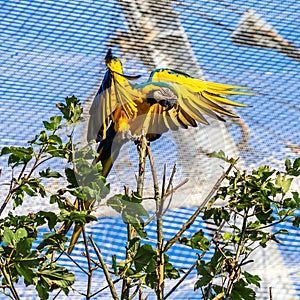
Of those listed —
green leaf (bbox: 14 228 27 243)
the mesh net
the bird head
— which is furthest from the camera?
the mesh net

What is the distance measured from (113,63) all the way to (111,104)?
0.19m

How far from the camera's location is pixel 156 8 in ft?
4.48

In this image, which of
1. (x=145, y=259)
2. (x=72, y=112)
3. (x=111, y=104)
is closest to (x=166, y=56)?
(x=111, y=104)

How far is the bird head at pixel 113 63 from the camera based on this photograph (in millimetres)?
1145

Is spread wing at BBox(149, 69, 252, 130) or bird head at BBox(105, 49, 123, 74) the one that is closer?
spread wing at BBox(149, 69, 252, 130)

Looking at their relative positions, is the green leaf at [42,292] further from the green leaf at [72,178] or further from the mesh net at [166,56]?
the mesh net at [166,56]

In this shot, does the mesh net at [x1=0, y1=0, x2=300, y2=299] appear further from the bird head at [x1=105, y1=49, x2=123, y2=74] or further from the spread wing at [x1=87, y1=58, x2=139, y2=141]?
the spread wing at [x1=87, y1=58, x2=139, y2=141]

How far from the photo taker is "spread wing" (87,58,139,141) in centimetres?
99

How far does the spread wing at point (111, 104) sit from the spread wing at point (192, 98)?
0.14 feet

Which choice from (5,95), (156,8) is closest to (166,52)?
(156,8)

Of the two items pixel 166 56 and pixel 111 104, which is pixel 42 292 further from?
pixel 166 56

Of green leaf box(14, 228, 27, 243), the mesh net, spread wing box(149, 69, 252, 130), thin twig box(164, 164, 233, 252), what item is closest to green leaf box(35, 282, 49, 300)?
green leaf box(14, 228, 27, 243)

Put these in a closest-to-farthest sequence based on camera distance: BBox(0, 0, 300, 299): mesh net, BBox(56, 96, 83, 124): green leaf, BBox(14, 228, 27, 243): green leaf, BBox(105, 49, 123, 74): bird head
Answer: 1. BBox(14, 228, 27, 243): green leaf
2. BBox(56, 96, 83, 124): green leaf
3. BBox(105, 49, 123, 74): bird head
4. BBox(0, 0, 300, 299): mesh net

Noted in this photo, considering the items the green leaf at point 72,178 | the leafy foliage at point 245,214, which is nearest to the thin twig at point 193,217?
the leafy foliage at point 245,214
